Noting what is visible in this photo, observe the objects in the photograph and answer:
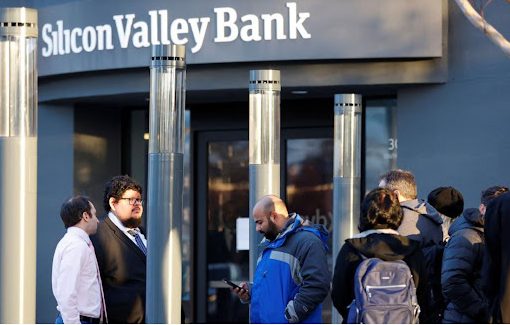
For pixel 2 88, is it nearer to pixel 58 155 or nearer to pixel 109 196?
pixel 109 196

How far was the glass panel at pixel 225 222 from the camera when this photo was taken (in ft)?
54.6

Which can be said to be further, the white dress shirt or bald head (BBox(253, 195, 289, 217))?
bald head (BBox(253, 195, 289, 217))

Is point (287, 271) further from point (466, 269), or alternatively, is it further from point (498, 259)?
point (498, 259)

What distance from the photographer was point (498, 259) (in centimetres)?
705

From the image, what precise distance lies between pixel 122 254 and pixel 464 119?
21.2 feet

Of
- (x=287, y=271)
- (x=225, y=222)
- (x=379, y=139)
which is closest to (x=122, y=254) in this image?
(x=287, y=271)

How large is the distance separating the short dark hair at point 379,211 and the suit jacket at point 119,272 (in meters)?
2.05

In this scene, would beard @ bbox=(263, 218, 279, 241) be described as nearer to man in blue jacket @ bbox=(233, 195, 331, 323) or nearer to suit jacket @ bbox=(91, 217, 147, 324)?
man in blue jacket @ bbox=(233, 195, 331, 323)

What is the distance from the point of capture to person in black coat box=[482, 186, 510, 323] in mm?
6969

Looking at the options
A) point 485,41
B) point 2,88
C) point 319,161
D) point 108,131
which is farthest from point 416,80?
point 2,88

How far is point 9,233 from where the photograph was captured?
6.81m

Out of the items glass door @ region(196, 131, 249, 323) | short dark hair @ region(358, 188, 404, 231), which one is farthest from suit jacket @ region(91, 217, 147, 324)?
glass door @ region(196, 131, 249, 323)

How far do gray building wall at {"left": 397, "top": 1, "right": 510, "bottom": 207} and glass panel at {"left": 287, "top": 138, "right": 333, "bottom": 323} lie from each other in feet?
7.63

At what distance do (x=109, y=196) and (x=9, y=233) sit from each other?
1.35m
